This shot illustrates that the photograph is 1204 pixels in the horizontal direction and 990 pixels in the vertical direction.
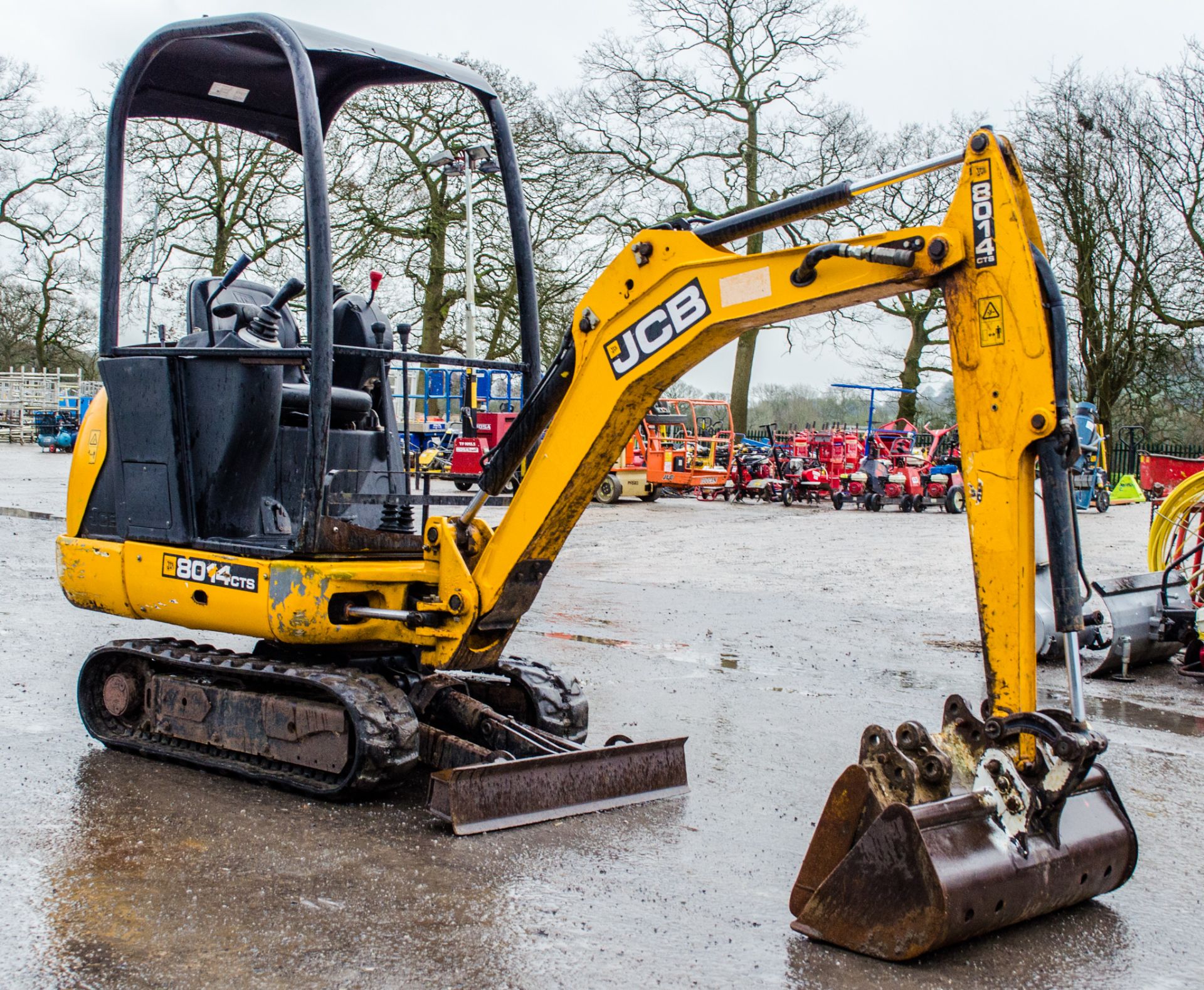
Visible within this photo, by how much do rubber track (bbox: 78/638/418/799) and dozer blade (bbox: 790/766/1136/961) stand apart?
176cm

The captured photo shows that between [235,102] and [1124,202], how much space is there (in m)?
27.5

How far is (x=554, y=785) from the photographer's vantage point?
16.1ft

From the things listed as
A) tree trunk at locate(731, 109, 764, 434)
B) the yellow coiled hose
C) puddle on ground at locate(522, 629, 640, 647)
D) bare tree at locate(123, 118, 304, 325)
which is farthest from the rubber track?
tree trunk at locate(731, 109, 764, 434)

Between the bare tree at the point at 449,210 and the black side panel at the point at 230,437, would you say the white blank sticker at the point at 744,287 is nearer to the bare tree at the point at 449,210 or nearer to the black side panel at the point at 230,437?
the black side panel at the point at 230,437

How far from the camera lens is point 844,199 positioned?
13.9 feet

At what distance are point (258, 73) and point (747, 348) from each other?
1065 inches

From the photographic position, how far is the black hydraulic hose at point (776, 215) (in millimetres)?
4145

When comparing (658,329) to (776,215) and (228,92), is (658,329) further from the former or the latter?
(228,92)

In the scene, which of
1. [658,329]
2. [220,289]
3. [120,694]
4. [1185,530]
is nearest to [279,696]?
[120,694]

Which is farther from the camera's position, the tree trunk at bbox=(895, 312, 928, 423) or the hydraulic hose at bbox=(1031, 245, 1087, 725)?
the tree trunk at bbox=(895, 312, 928, 423)

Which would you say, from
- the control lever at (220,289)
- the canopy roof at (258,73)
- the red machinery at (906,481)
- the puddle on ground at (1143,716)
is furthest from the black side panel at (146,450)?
the red machinery at (906,481)

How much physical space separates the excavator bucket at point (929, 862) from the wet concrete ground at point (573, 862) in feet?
0.34

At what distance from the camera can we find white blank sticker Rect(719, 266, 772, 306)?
4.35 m

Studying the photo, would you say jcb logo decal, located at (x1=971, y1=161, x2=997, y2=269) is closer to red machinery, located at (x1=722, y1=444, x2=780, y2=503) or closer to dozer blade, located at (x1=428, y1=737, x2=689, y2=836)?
dozer blade, located at (x1=428, y1=737, x2=689, y2=836)
